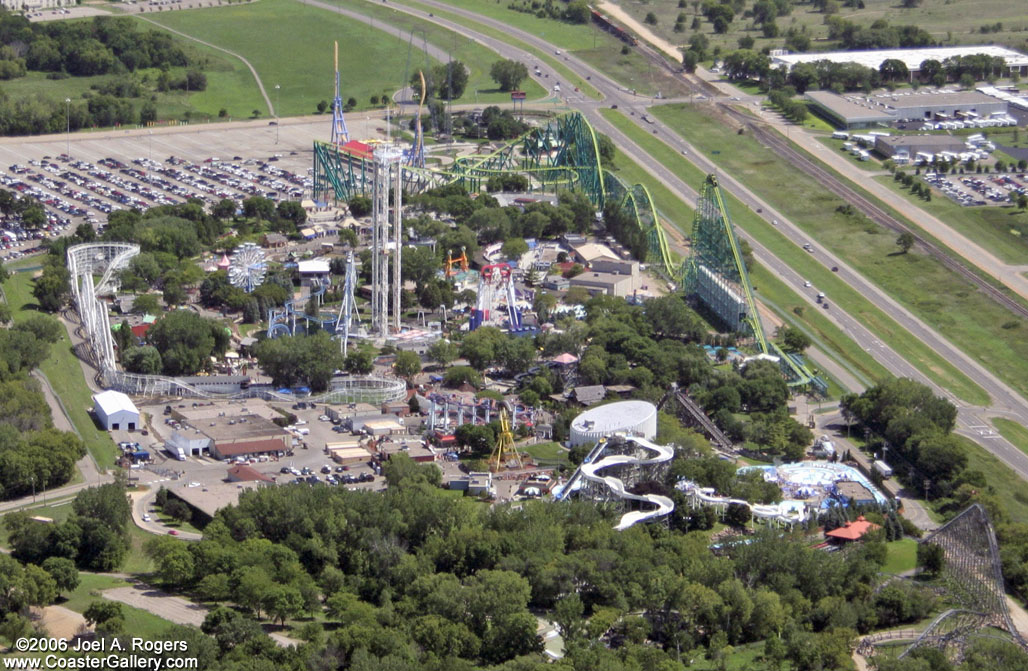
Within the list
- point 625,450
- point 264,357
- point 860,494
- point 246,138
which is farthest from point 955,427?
point 246,138

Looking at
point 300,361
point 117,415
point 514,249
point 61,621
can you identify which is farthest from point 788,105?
point 61,621

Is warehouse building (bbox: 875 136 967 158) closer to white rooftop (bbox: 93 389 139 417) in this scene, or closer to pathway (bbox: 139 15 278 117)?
pathway (bbox: 139 15 278 117)

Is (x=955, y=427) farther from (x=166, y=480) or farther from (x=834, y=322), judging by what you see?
(x=166, y=480)

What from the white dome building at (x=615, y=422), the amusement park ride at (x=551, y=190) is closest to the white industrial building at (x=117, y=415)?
the amusement park ride at (x=551, y=190)

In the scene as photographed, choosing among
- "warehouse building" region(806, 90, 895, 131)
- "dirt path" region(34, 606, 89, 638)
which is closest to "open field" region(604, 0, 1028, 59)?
"warehouse building" region(806, 90, 895, 131)

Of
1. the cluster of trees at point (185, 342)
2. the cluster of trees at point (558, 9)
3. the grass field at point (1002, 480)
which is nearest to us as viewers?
the grass field at point (1002, 480)

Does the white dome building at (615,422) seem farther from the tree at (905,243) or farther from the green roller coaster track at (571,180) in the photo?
the tree at (905,243)

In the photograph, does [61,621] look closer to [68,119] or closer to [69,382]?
[69,382]
